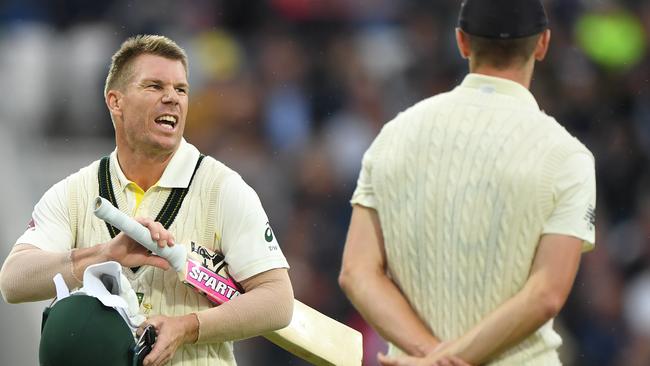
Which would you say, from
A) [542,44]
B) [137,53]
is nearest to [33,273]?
[137,53]

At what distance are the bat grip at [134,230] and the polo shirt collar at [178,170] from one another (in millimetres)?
353

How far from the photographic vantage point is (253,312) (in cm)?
467

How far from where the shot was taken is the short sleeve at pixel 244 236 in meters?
4.75

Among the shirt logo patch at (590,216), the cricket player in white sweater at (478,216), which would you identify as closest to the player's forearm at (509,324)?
the cricket player in white sweater at (478,216)

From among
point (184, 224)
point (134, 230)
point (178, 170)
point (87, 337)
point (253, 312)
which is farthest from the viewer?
point (178, 170)

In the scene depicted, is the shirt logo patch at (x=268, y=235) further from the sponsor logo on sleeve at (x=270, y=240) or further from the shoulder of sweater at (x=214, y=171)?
the shoulder of sweater at (x=214, y=171)

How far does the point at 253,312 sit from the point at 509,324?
39.7 inches

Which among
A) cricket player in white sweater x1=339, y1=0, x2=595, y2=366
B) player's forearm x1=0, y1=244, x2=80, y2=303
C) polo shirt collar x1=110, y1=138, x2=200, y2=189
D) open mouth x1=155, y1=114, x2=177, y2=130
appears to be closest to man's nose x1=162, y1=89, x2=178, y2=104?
open mouth x1=155, y1=114, x2=177, y2=130

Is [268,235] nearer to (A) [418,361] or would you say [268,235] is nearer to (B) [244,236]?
(B) [244,236]

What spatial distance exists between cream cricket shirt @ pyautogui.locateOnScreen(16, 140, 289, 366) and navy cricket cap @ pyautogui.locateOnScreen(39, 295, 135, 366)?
1.04 ft

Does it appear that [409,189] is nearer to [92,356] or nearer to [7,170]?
[92,356]

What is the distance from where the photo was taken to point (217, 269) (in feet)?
15.5

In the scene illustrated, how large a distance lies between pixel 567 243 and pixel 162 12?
8.54 metres

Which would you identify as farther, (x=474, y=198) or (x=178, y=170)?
(x=178, y=170)
